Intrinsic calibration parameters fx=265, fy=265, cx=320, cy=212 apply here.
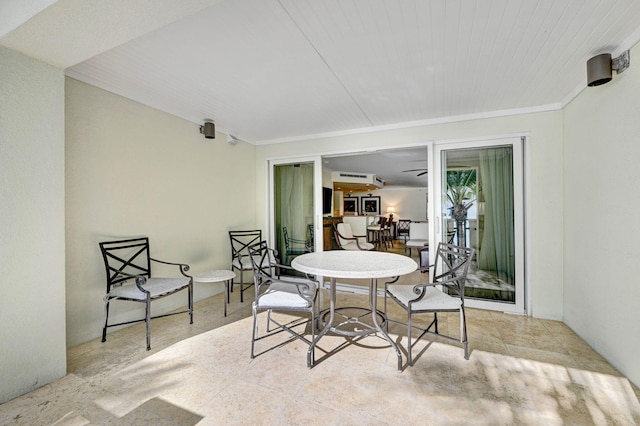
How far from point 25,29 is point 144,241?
198cm

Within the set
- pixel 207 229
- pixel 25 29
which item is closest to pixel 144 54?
pixel 25 29

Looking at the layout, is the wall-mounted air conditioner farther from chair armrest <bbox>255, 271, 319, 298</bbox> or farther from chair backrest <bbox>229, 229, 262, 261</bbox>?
chair armrest <bbox>255, 271, 319, 298</bbox>

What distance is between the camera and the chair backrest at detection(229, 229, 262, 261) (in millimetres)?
4047

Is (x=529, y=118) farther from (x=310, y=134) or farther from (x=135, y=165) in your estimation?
(x=135, y=165)

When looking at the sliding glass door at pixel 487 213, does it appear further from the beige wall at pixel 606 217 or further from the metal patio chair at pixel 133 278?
the metal patio chair at pixel 133 278

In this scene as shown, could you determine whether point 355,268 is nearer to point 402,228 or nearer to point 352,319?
point 352,319

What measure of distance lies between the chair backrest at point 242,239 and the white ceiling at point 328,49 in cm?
184

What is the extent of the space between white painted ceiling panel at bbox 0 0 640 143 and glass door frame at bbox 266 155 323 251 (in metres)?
1.16

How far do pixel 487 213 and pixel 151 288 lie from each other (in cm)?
389

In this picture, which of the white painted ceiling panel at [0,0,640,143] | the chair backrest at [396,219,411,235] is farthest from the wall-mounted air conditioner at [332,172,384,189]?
the white painted ceiling panel at [0,0,640,143]

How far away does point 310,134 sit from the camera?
4.23m

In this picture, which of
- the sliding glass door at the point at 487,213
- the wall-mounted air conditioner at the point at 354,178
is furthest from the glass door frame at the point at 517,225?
the wall-mounted air conditioner at the point at 354,178

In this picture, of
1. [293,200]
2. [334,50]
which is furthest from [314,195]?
[334,50]

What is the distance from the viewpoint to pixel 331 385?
184 centimetres
